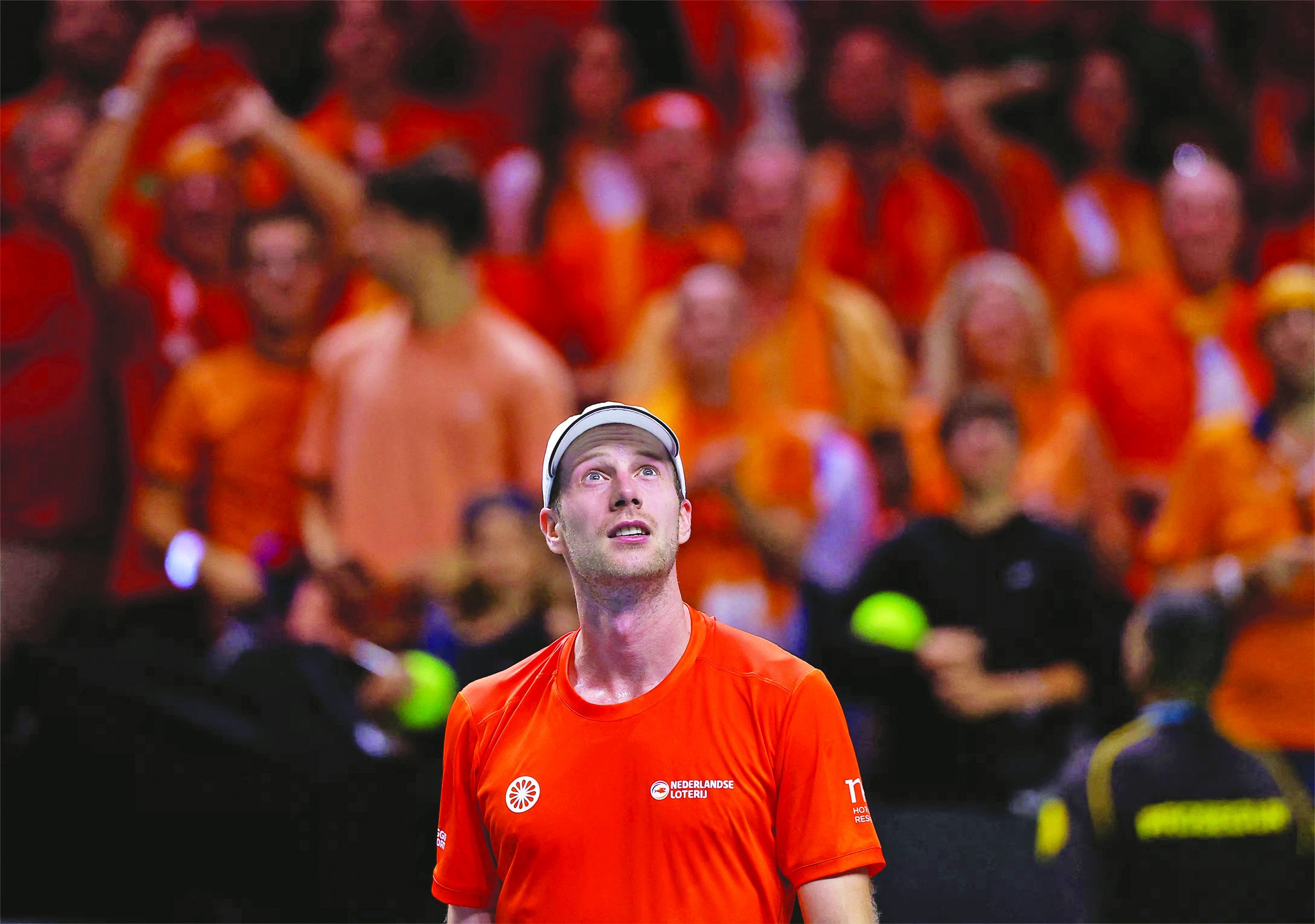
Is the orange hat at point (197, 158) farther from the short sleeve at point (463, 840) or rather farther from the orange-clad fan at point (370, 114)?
the short sleeve at point (463, 840)

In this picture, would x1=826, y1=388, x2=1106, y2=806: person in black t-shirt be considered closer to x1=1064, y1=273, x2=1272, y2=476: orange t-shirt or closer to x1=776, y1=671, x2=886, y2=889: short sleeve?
x1=1064, y1=273, x2=1272, y2=476: orange t-shirt

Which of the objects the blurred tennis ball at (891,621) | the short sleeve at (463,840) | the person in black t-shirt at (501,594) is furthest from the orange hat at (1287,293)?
the short sleeve at (463,840)

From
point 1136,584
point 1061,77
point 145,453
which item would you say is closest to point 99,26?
point 145,453

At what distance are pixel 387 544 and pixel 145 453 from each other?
1043mm

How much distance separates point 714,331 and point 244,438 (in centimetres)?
180

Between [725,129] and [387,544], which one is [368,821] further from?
[725,129]

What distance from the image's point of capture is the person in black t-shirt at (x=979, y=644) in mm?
4422

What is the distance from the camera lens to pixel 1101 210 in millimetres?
6520

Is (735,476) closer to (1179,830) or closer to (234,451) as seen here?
(1179,830)

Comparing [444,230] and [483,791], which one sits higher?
[444,230]

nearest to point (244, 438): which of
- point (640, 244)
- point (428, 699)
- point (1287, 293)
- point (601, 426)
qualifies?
point (428, 699)

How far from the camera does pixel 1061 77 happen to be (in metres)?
6.98

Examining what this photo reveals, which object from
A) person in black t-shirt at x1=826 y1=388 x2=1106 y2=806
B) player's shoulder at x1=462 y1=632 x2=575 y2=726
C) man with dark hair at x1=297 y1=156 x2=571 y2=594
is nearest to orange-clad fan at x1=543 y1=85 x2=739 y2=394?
man with dark hair at x1=297 y1=156 x2=571 y2=594

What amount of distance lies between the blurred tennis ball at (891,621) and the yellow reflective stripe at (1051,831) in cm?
63
